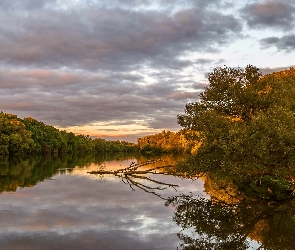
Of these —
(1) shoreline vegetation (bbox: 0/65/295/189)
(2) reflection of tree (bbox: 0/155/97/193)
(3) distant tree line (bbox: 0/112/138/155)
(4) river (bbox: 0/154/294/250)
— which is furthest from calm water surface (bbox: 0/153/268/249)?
(3) distant tree line (bbox: 0/112/138/155)

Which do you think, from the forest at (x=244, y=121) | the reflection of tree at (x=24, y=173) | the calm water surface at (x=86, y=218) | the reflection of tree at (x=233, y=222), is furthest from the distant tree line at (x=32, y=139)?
the reflection of tree at (x=233, y=222)

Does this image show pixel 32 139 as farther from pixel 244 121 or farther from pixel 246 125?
pixel 246 125

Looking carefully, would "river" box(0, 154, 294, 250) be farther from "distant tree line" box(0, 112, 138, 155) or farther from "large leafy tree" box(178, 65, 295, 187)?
"distant tree line" box(0, 112, 138, 155)

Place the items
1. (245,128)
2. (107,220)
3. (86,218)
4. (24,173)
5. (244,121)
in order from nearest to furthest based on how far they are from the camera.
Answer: (107,220), (86,218), (245,128), (244,121), (24,173)

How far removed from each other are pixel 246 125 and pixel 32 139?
349ft

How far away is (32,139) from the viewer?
4793 inches

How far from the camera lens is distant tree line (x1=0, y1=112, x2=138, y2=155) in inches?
4225

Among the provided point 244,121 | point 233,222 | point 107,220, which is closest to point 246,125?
point 244,121

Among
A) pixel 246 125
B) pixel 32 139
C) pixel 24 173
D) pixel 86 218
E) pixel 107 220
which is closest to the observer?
pixel 107 220

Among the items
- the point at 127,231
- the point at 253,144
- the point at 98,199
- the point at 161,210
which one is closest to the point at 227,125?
the point at 253,144

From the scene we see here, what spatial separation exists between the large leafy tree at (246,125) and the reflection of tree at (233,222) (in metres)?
2.36

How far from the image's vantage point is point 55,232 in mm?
16734

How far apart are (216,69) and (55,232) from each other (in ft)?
70.5

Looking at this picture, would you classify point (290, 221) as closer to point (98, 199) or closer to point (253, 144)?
point (253, 144)
